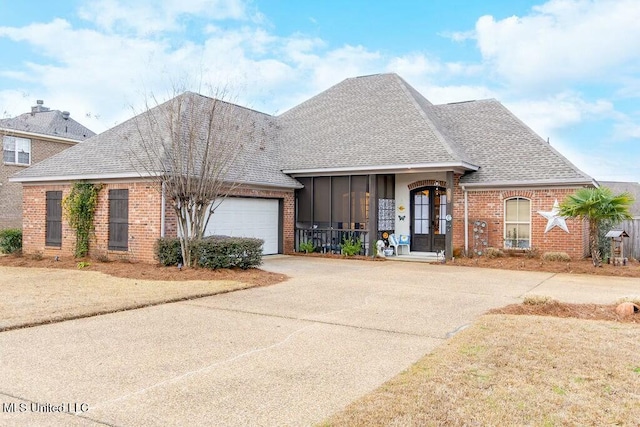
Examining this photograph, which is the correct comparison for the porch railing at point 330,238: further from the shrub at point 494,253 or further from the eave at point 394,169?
the shrub at point 494,253

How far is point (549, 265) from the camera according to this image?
564 inches

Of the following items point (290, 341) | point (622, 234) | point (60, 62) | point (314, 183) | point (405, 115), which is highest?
point (60, 62)

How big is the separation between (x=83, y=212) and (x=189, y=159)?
494 centimetres

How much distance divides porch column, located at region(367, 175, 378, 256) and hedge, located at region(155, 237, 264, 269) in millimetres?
5655

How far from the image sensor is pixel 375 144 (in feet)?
58.6

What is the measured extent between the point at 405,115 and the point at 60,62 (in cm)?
1244

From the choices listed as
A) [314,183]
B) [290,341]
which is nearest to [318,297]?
[290,341]

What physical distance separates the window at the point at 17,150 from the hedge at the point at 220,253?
17.2 meters

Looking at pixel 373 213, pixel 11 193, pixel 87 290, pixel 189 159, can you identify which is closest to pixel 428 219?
pixel 373 213

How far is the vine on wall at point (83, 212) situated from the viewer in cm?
1515

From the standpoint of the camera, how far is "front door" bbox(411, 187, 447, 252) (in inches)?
714

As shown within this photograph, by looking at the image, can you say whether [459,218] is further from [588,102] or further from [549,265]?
[588,102]

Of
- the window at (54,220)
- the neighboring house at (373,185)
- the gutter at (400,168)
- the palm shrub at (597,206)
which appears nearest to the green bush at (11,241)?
the neighboring house at (373,185)

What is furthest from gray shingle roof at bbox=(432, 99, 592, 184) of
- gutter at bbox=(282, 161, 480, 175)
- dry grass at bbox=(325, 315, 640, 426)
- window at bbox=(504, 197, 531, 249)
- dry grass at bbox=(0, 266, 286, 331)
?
dry grass at bbox=(325, 315, 640, 426)
